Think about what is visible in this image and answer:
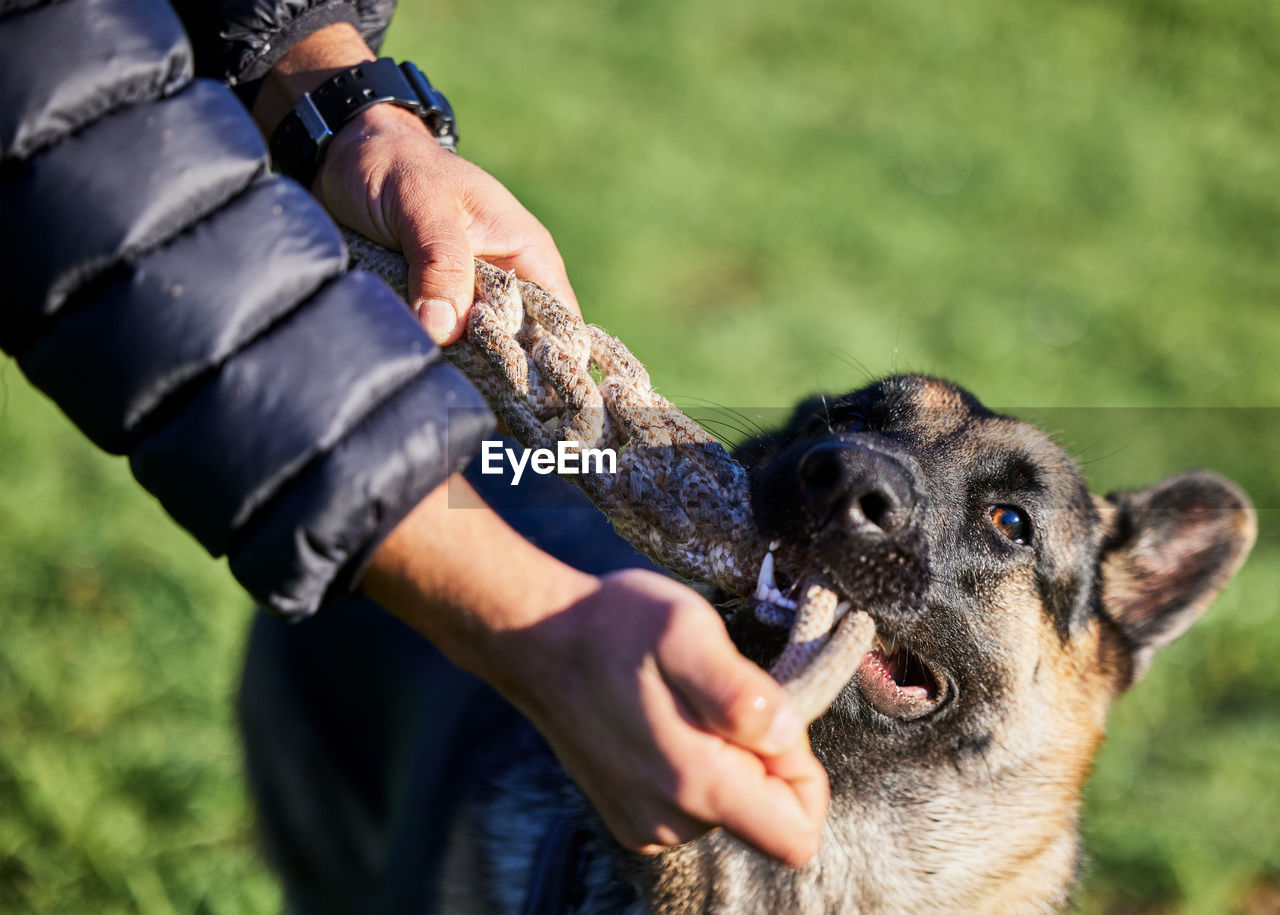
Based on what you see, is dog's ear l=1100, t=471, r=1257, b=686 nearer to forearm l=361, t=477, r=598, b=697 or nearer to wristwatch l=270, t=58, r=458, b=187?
forearm l=361, t=477, r=598, b=697

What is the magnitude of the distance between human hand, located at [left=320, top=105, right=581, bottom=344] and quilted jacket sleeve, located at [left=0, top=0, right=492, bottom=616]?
536 mm

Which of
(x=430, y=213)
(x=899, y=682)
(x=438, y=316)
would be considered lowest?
(x=899, y=682)

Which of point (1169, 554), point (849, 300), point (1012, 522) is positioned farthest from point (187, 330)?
point (849, 300)

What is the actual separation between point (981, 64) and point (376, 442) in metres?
9.77

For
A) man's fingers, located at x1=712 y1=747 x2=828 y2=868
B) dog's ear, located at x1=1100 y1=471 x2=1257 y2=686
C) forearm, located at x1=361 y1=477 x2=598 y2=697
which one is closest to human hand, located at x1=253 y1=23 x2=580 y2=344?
forearm, located at x1=361 y1=477 x2=598 y2=697

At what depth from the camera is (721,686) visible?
146 cm

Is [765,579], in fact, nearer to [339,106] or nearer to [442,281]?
[442,281]

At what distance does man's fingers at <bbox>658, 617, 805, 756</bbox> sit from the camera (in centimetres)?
146

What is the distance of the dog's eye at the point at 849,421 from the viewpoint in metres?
2.95

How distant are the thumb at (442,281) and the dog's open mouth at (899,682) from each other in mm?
1142

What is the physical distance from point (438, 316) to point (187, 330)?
645 mm

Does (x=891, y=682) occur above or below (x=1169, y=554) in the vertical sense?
below

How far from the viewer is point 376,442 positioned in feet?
5.23

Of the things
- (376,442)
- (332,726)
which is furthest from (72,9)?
(332,726)
